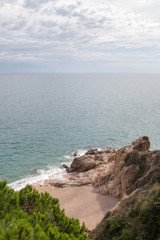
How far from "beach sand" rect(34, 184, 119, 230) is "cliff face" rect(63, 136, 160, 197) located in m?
1.22

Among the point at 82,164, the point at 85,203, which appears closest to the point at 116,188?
the point at 85,203

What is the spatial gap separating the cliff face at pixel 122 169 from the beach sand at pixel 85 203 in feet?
4.01

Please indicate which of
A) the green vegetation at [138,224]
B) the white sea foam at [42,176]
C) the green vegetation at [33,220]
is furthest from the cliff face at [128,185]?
the green vegetation at [33,220]

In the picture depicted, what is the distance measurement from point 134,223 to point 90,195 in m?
16.7

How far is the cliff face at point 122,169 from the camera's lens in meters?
21.8

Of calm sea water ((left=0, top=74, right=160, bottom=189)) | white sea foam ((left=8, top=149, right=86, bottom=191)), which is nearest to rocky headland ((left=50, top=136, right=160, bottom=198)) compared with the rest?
white sea foam ((left=8, top=149, right=86, bottom=191))

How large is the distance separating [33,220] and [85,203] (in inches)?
730

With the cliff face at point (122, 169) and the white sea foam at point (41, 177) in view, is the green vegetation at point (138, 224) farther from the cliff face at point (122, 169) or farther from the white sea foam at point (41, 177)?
the white sea foam at point (41, 177)

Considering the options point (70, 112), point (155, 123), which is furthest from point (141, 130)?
point (70, 112)

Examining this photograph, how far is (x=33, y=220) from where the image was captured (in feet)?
30.5

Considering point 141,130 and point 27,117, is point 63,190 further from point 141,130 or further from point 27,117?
point 27,117

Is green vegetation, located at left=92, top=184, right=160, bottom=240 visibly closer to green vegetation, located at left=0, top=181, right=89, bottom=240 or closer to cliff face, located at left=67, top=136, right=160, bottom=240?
cliff face, located at left=67, top=136, right=160, bottom=240

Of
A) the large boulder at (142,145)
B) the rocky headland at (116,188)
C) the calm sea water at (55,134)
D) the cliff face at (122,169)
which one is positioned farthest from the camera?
the calm sea water at (55,134)

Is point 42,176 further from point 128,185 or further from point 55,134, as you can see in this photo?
point 55,134
